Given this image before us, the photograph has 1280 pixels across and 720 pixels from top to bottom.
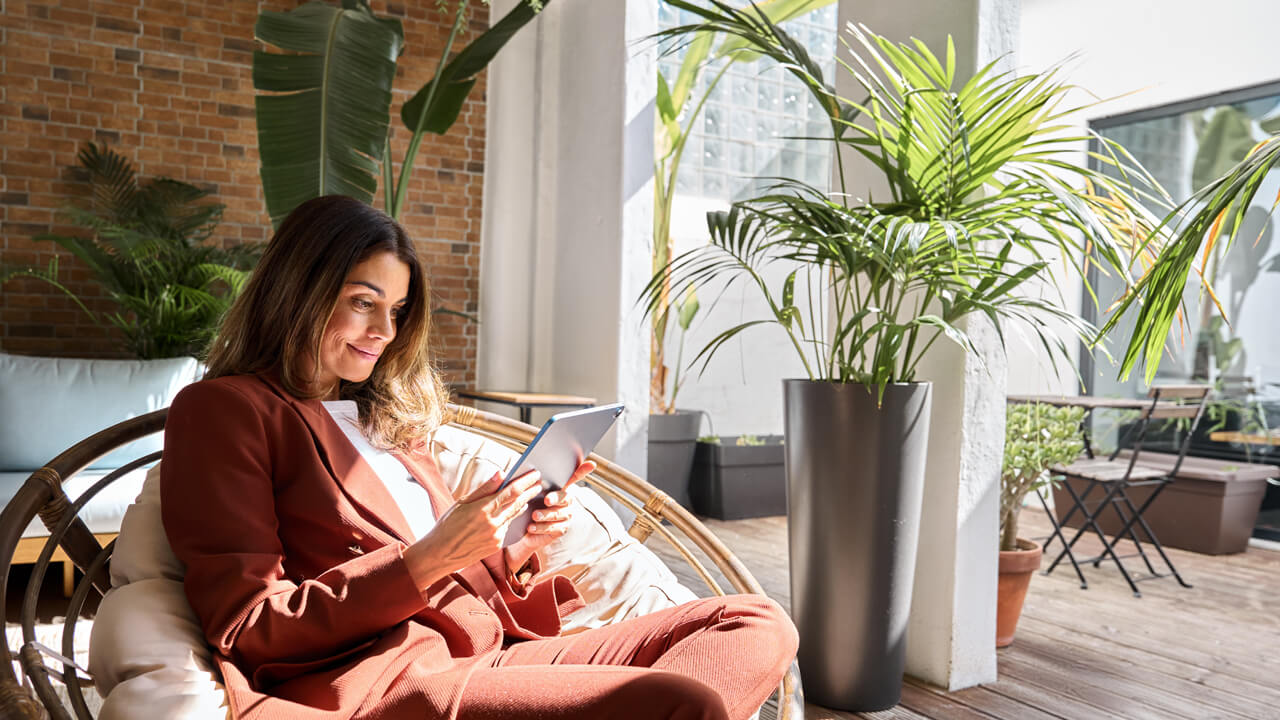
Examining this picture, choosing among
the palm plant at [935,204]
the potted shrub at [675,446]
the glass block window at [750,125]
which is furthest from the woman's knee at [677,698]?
the glass block window at [750,125]

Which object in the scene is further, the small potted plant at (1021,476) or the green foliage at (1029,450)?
the green foliage at (1029,450)

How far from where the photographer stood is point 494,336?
18.0 ft

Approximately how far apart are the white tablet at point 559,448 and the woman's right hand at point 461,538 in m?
0.04

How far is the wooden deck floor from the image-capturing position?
2.71 m

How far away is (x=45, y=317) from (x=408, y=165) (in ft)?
7.09

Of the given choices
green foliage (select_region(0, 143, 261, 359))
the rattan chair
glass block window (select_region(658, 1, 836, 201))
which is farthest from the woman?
glass block window (select_region(658, 1, 836, 201))

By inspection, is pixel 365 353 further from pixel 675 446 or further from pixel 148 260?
pixel 675 446

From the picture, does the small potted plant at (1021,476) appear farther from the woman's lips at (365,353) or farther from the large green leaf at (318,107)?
the large green leaf at (318,107)

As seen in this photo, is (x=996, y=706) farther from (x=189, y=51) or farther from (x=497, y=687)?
(x=189, y=51)

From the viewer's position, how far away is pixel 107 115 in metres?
4.70

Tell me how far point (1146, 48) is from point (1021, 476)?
369cm

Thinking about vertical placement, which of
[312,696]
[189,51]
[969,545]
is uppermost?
[189,51]

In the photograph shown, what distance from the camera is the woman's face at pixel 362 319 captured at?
5.02 ft

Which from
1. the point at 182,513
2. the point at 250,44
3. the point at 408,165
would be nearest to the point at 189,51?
the point at 250,44
